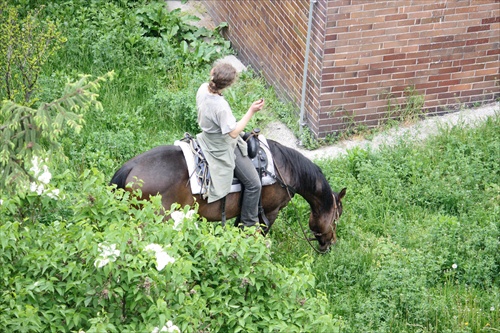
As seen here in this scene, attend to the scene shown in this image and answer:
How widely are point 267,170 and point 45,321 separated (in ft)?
11.7

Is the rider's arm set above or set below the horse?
above

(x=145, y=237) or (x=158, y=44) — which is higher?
(x=145, y=237)

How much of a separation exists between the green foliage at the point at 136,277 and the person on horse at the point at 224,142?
5.50 ft

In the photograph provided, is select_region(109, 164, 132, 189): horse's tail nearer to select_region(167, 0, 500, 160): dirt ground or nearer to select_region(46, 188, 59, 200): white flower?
select_region(46, 188, 59, 200): white flower

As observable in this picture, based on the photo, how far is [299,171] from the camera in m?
8.73

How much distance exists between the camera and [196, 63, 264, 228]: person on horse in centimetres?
752

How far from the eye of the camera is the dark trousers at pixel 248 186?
8203 mm

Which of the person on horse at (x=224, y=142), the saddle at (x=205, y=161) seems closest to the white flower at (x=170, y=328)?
the person on horse at (x=224, y=142)

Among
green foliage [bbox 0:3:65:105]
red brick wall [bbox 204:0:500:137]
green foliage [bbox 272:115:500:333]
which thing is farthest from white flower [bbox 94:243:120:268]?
red brick wall [bbox 204:0:500:137]

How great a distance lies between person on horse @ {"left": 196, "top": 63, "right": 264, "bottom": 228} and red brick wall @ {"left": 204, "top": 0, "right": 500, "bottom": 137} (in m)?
3.19

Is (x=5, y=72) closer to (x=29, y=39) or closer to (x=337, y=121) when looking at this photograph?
(x=29, y=39)

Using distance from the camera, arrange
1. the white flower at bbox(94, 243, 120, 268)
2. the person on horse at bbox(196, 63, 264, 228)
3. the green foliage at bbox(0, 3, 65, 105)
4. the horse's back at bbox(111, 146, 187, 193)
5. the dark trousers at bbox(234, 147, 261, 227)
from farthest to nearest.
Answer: the green foliage at bbox(0, 3, 65, 105) → the dark trousers at bbox(234, 147, 261, 227) → the horse's back at bbox(111, 146, 187, 193) → the person on horse at bbox(196, 63, 264, 228) → the white flower at bbox(94, 243, 120, 268)

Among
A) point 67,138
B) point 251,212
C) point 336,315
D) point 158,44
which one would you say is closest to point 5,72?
point 67,138

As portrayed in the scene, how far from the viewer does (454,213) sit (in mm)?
9969
